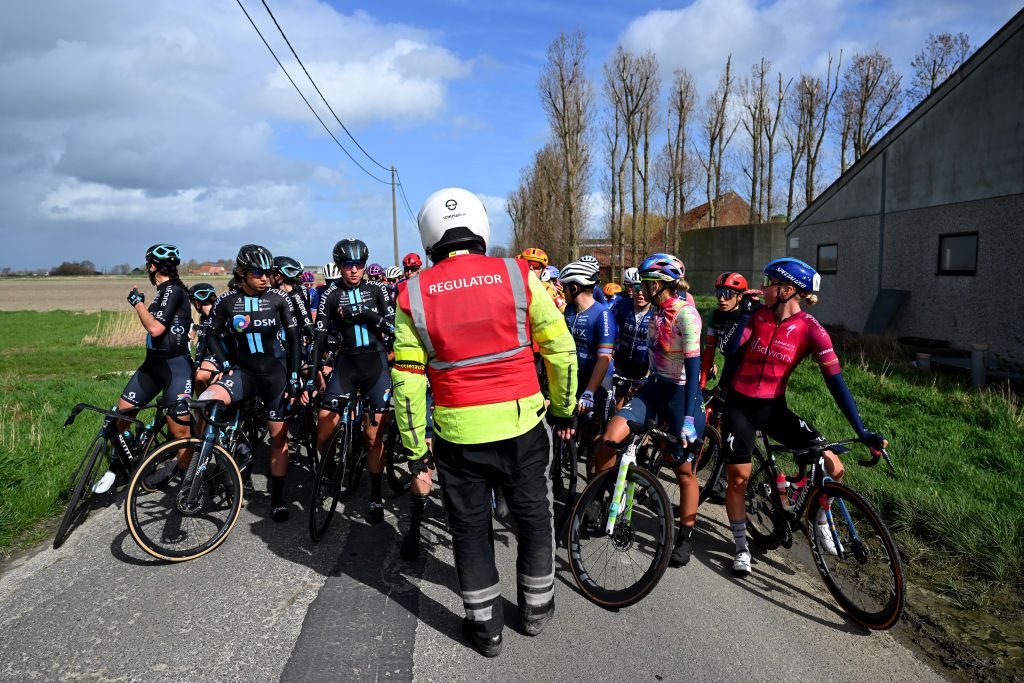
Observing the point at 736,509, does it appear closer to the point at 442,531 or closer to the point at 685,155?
the point at 442,531

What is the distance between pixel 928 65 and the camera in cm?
3716

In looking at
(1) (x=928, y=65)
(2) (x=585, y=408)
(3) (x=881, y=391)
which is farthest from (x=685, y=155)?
(2) (x=585, y=408)

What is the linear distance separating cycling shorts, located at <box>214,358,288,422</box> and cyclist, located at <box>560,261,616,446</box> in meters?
2.56

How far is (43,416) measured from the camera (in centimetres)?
812

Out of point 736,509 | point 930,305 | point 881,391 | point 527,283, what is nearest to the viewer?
point 527,283

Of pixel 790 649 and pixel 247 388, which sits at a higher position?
pixel 247 388

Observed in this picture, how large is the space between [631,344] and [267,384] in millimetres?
3457

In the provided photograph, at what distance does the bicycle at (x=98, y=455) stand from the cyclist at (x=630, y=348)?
412 centimetres

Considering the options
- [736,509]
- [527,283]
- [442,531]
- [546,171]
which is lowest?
[442,531]

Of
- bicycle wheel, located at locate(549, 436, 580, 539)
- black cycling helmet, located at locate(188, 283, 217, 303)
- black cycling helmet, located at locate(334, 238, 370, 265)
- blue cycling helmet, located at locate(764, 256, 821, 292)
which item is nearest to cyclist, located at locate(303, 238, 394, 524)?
black cycling helmet, located at locate(334, 238, 370, 265)

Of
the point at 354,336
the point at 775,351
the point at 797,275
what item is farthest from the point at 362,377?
the point at 797,275

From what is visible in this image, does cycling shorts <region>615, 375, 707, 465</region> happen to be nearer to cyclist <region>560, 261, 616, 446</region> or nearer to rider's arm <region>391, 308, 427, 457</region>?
cyclist <region>560, 261, 616, 446</region>

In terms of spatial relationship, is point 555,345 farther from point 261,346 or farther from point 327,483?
point 261,346

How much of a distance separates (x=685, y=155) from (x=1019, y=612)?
46297 mm
